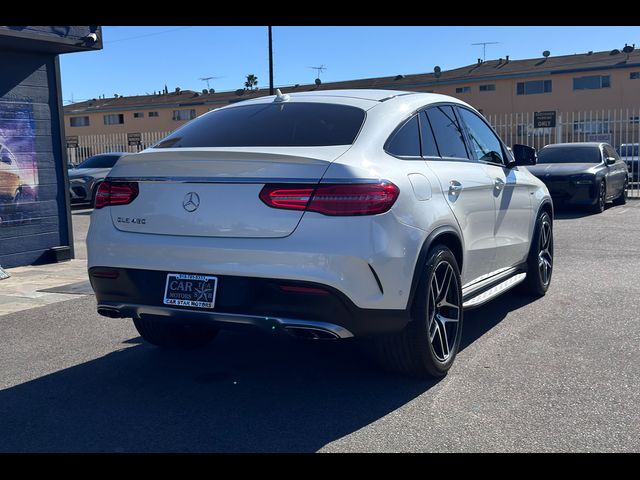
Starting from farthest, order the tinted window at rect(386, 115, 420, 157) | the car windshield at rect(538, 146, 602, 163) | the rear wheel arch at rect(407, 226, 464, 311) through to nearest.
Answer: the car windshield at rect(538, 146, 602, 163)
the tinted window at rect(386, 115, 420, 157)
the rear wheel arch at rect(407, 226, 464, 311)

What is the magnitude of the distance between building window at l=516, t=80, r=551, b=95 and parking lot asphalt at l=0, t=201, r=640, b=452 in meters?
36.9

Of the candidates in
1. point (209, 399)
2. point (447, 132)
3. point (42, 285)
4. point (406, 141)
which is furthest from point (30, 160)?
point (406, 141)

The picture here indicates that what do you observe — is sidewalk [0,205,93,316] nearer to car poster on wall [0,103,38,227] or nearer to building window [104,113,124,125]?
car poster on wall [0,103,38,227]

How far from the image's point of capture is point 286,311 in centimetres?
384

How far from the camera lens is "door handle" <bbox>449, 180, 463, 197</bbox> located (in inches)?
185

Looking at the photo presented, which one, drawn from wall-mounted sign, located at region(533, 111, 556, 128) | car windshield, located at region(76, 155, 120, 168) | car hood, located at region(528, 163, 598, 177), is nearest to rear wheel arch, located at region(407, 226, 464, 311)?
car hood, located at region(528, 163, 598, 177)

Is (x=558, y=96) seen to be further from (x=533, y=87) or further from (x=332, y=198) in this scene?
(x=332, y=198)

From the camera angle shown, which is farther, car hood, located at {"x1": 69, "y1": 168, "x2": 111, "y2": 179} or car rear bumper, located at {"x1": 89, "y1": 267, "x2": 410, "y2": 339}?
car hood, located at {"x1": 69, "y1": 168, "x2": 111, "y2": 179}

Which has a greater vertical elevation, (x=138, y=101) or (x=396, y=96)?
(x=138, y=101)

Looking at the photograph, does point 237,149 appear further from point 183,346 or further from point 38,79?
point 38,79

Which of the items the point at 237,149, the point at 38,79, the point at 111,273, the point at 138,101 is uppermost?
the point at 138,101
